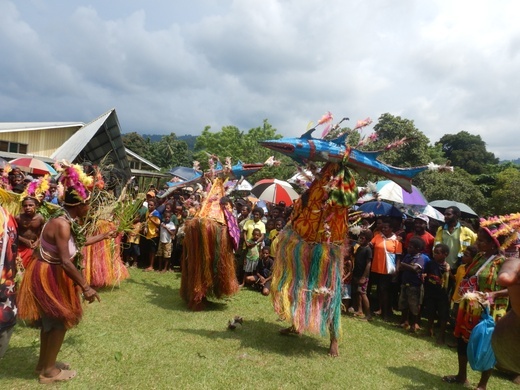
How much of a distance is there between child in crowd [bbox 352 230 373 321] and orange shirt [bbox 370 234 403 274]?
14cm

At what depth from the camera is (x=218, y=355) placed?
174 inches

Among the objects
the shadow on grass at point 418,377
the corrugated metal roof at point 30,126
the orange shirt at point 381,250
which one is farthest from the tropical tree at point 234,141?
the shadow on grass at point 418,377

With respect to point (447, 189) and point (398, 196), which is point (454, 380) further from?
point (447, 189)

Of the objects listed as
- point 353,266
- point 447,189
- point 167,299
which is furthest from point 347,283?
point 447,189

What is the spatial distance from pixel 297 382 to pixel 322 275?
4.20 feet

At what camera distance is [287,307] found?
462 cm

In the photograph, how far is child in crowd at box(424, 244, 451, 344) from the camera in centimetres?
571

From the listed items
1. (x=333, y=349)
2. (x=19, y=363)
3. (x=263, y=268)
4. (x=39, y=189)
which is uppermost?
(x=39, y=189)

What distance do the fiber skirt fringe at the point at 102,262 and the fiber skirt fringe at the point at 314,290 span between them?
3.33 metres

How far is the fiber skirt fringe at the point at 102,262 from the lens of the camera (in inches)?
251

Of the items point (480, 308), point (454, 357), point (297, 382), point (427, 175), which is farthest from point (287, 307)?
point (427, 175)

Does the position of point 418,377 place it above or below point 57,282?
below

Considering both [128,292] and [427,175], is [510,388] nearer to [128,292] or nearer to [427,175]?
[128,292]

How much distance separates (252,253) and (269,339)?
280 cm
